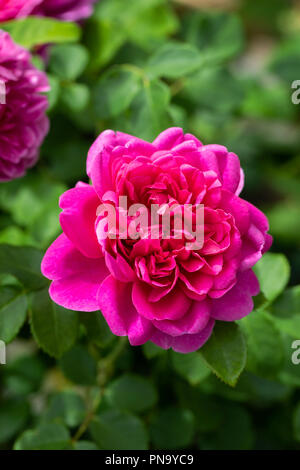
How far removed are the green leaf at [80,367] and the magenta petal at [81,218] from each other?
40 cm

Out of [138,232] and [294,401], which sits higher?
[138,232]

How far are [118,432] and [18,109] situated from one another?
0.51m

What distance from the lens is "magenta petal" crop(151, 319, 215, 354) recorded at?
0.64m

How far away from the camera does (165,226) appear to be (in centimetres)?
62

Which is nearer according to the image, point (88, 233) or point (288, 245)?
point (88, 233)

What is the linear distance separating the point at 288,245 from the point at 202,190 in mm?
823

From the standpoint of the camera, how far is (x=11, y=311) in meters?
0.76

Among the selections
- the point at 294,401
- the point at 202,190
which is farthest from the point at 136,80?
the point at 294,401

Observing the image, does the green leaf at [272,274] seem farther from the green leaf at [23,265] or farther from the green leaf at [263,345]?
the green leaf at [23,265]

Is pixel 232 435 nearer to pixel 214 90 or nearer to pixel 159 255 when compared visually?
pixel 159 255

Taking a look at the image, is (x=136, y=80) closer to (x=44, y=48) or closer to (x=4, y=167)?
(x=44, y=48)

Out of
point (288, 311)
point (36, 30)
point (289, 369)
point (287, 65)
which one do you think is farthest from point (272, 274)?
point (287, 65)

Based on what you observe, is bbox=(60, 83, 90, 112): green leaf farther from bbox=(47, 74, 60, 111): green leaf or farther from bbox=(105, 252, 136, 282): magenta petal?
bbox=(105, 252, 136, 282): magenta petal

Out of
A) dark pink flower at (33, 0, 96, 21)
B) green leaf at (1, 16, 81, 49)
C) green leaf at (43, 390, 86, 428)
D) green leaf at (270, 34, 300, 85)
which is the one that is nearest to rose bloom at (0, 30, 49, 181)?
green leaf at (1, 16, 81, 49)
